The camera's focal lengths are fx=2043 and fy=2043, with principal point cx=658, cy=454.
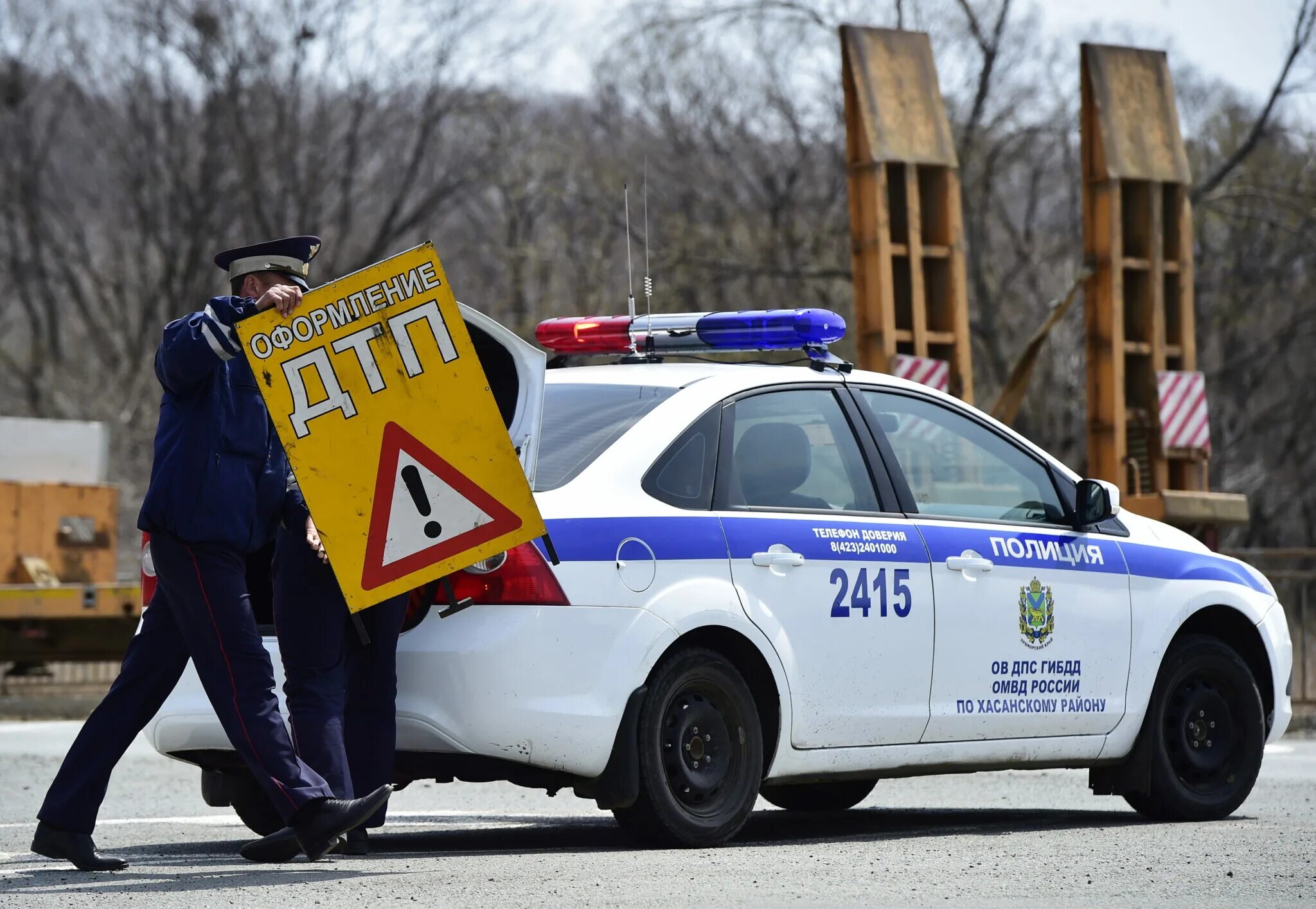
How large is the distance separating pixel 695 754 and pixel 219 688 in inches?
59.2

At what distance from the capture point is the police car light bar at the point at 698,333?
6961 millimetres

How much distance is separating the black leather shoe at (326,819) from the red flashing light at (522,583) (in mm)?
651

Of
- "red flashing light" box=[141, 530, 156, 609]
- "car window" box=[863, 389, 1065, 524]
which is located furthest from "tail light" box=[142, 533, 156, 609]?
"car window" box=[863, 389, 1065, 524]

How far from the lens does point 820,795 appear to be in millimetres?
8516

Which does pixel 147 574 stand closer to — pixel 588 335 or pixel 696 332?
pixel 588 335

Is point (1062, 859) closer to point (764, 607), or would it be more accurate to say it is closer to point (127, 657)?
point (764, 607)

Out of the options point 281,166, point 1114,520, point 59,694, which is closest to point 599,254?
point 281,166

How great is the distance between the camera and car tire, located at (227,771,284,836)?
672cm

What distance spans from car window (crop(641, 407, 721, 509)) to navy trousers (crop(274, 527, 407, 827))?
0.88 meters

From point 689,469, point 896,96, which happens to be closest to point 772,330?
point 689,469

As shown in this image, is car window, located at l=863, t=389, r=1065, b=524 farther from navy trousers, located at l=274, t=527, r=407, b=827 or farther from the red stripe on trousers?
the red stripe on trousers

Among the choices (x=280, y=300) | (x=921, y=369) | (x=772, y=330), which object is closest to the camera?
(x=280, y=300)

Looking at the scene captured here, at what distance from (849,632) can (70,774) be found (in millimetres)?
2476

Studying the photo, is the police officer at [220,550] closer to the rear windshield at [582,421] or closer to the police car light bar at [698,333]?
the rear windshield at [582,421]
